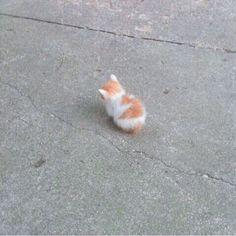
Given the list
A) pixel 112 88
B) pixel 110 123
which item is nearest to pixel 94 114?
pixel 110 123

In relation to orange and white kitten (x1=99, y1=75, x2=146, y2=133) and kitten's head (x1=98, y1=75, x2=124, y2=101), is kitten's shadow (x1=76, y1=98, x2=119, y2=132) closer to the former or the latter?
orange and white kitten (x1=99, y1=75, x2=146, y2=133)

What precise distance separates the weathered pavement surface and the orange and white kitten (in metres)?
0.11

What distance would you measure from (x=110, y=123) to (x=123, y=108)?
237 mm

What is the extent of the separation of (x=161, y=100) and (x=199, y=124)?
0.39 metres

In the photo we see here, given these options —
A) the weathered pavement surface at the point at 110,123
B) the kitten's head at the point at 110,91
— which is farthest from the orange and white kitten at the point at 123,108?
the weathered pavement surface at the point at 110,123

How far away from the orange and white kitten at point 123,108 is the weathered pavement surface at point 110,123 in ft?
0.35

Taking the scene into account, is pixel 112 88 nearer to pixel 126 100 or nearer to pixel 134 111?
pixel 126 100

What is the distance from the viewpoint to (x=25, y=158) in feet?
10.9

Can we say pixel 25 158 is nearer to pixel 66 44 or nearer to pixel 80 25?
pixel 66 44

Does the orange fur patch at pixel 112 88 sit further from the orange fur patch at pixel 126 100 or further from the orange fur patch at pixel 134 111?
the orange fur patch at pixel 134 111

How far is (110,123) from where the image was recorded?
3.65m

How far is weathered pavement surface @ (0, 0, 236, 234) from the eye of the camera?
2.98m

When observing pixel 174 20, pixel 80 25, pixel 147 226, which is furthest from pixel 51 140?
pixel 174 20

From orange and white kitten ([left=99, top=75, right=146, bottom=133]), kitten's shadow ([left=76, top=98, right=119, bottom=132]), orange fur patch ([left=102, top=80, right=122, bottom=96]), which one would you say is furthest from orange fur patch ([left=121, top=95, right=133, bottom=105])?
kitten's shadow ([left=76, top=98, right=119, bottom=132])
